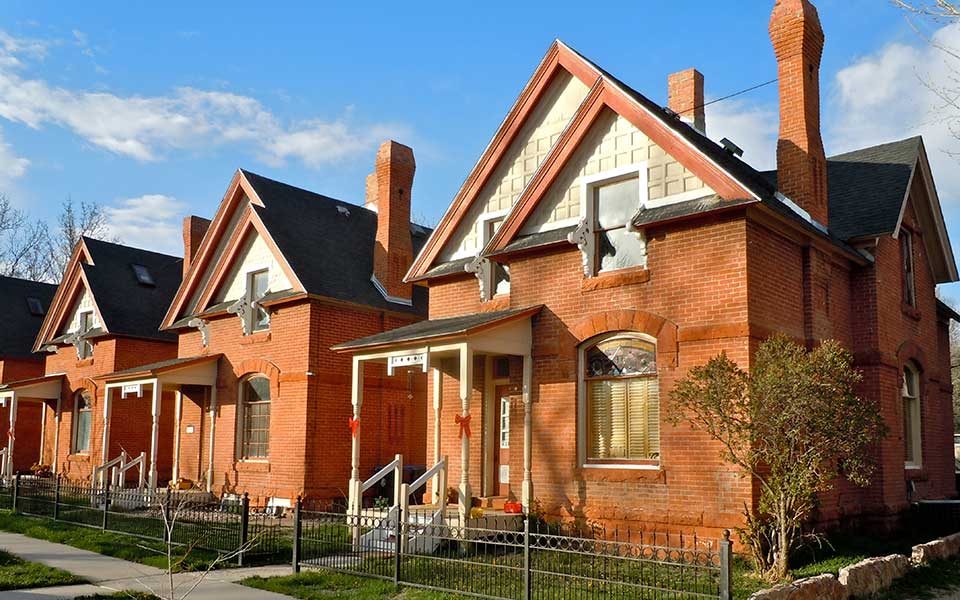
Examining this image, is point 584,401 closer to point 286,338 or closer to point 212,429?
point 286,338

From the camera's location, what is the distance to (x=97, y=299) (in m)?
27.9

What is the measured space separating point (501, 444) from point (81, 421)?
1821 cm

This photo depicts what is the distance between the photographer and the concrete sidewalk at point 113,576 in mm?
10883

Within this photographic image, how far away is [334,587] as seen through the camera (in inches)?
452

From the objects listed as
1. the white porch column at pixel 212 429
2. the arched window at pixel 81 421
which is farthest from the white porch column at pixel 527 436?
the arched window at pixel 81 421

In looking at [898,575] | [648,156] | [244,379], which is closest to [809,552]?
[898,575]

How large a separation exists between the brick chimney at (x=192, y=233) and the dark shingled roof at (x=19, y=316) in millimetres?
10126

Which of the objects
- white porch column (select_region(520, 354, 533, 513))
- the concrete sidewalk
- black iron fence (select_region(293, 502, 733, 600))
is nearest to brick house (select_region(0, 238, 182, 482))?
the concrete sidewalk

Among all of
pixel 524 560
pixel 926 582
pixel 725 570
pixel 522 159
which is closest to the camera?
pixel 725 570

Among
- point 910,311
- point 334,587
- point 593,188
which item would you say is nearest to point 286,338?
point 593,188

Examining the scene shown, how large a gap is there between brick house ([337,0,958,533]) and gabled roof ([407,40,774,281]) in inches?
1.7

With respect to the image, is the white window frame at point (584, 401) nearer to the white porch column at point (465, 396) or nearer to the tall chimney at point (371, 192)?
the white porch column at point (465, 396)

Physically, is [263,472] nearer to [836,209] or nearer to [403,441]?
[403,441]

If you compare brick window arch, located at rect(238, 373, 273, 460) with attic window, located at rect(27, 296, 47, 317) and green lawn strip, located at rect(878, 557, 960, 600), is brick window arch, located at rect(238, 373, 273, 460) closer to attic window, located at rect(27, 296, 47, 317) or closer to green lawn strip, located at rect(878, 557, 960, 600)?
green lawn strip, located at rect(878, 557, 960, 600)
